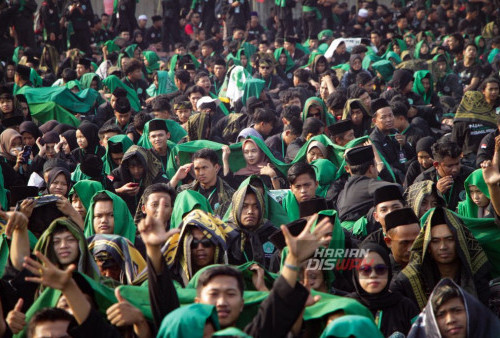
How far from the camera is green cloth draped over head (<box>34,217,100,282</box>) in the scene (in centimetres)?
546

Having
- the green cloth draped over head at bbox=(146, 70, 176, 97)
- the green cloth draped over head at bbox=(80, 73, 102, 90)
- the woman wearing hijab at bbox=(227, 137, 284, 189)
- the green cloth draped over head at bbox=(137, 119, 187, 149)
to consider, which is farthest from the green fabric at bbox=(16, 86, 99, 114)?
the woman wearing hijab at bbox=(227, 137, 284, 189)

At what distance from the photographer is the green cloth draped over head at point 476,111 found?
1039 centimetres

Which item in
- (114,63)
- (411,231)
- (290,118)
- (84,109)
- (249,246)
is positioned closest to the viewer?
(411,231)

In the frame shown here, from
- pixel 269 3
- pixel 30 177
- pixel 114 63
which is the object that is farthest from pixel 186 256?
pixel 269 3

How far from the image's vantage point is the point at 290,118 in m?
10.6

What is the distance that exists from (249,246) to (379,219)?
906mm

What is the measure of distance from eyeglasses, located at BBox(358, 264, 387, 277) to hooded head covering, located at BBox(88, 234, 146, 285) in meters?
1.37

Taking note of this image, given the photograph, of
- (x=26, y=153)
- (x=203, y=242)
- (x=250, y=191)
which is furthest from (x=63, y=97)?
(x=203, y=242)

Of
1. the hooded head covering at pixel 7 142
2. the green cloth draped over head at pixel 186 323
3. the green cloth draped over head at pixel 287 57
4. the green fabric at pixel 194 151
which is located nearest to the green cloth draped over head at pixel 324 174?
the green fabric at pixel 194 151

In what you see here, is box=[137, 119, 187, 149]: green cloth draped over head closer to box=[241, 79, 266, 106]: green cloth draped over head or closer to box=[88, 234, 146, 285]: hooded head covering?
box=[241, 79, 266, 106]: green cloth draped over head

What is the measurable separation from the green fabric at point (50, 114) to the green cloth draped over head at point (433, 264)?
705 cm

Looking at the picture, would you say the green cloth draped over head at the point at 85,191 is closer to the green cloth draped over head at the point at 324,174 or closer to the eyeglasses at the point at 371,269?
the green cloth draped over head at the point at 324,174

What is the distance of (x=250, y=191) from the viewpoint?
684 centimetres

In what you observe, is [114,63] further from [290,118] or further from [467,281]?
[467,281]
